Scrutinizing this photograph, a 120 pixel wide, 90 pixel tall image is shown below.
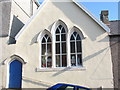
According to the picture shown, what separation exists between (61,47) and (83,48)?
170 cm

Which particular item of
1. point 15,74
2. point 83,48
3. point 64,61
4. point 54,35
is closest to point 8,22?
point 54,35

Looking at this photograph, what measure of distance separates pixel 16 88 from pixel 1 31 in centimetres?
495

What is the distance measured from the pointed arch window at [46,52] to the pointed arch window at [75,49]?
172cm

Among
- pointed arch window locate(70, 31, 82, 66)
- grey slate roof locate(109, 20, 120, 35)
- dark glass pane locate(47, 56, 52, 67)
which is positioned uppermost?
grey slate roof locate(109, 20, 120, 35)

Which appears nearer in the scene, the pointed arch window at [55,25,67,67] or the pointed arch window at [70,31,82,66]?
Result: the pointed arch window at [70,31,82,66]

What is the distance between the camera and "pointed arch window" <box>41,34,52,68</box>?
39.9ft

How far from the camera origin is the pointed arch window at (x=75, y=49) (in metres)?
11.8

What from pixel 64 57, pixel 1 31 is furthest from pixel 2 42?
pixel 64 57

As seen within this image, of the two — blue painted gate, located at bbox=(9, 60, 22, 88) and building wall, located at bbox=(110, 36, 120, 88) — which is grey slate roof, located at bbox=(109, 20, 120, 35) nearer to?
building wall, located at bbox=(110, 36, 120, 88)

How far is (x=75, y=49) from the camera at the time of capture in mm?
11836

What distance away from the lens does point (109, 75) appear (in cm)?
1099

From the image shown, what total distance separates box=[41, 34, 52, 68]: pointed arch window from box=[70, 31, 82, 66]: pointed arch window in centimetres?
172

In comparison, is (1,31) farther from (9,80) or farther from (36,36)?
(9,80)

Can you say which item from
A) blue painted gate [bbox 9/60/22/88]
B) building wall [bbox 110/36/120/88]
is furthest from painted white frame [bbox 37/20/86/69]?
building wall [bbox 110/36/120/88]
